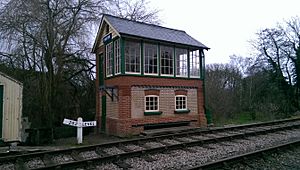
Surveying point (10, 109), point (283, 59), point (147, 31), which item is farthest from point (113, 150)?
point (283, 59)

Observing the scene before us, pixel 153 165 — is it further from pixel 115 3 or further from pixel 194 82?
pixel 115 3

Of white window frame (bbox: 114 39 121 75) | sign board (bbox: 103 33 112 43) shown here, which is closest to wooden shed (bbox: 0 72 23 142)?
white window frame (bbox: 114 39 121 75)

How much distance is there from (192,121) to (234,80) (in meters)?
23.4

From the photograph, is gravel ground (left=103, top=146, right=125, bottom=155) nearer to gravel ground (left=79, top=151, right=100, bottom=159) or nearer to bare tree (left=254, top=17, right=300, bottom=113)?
gravel ground (left=79, top=151, right=100, bottom=159)

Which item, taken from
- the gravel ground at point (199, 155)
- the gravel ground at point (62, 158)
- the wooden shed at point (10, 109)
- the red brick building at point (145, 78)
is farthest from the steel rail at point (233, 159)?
the wooden shed at point (10, 109)

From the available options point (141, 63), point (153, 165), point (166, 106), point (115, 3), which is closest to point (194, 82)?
point (166, 106)

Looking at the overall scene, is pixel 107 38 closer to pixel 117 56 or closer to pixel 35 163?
pixel 117 56

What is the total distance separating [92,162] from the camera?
7.20 metres

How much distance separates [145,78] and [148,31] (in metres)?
3.35

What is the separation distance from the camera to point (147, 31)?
52.7 feet

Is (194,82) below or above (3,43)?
below

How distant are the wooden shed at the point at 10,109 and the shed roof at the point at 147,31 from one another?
597 centimetres

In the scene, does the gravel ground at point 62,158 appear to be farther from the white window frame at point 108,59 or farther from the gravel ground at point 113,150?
the white window frame at point 108,59

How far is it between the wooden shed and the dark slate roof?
600cm
